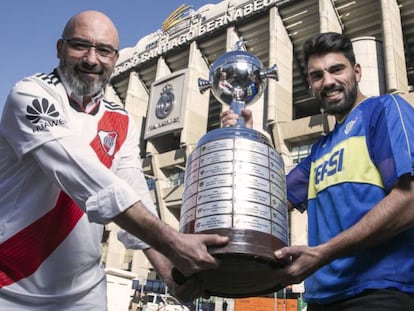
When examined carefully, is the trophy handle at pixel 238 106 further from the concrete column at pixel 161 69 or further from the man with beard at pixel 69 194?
the concrete column at pixel 161 69

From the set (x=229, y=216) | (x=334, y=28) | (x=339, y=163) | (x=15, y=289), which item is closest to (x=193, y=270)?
(x=229, y=216)

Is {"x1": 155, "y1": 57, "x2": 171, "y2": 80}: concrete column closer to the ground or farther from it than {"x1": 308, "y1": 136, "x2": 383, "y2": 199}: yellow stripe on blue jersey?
farther from it

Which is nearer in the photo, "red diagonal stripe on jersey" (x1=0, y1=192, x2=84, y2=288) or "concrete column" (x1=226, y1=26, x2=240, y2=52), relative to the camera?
"red diagonal stripe on jersey" (x1=0, y1=192, x2=84, y2=288)

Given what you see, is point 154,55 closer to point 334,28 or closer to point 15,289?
point 334,28

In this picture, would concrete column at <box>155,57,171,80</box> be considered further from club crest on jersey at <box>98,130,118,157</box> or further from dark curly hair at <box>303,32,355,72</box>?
club crest on jersey at <box>98,130,118,157</box>

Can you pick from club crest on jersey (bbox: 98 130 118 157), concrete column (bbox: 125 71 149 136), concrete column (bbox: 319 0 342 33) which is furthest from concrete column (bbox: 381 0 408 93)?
club crest on jersey (bbox: 98 130 118 157)

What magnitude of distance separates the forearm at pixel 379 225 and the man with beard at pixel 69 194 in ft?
1.59

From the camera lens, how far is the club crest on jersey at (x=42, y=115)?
1577mm

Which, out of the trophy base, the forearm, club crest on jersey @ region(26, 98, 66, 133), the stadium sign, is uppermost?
the stadium sign

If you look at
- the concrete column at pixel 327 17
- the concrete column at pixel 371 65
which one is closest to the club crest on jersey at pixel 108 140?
the concrete column at pixel 371 65

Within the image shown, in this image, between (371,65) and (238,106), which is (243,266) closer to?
(238,106)

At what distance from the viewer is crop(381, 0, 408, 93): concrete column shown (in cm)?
2078

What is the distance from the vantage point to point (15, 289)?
62.2 inches

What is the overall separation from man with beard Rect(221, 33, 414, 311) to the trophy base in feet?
0.21
